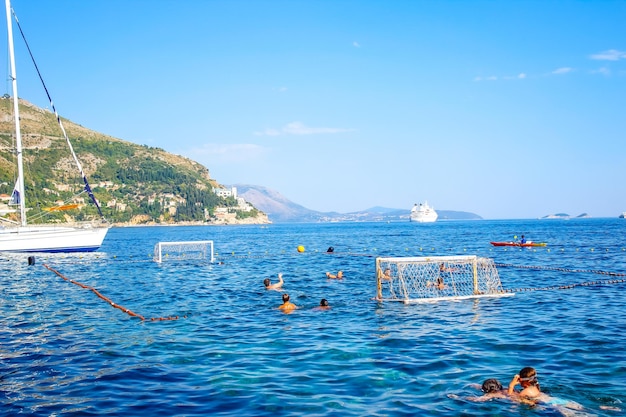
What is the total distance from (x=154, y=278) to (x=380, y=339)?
2560cm

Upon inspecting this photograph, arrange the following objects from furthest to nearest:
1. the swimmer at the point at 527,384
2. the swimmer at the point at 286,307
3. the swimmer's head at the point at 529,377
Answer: the swimmer at the point at 286,307, the swimmer's head at the point at 529,377, the swimmer at the point at 527,384

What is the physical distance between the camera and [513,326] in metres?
20.0

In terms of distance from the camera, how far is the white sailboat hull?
60875 mm

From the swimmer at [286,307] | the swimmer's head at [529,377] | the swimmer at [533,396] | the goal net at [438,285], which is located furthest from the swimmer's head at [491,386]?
the goal net at [438,285]

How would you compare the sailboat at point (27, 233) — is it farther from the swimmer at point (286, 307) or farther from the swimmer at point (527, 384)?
the swimmer at point (527, 384)

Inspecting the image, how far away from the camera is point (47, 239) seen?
61.8 m

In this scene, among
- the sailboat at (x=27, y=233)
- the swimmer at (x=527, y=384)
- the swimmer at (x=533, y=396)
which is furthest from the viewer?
the sailboat at (x=27, y=233)

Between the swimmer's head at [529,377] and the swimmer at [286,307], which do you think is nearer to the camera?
the swimmer's head at [529,377]

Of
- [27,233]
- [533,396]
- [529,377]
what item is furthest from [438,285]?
[27,233]

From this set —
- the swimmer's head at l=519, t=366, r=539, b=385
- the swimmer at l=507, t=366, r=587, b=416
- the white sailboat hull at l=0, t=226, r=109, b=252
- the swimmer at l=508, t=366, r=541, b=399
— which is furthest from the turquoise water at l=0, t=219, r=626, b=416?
the white sailboat hull at l=0, t=226, r=109, b=252

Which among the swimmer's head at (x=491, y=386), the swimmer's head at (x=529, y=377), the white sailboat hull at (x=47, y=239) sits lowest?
the swimmer's head at (x=491, y=386)

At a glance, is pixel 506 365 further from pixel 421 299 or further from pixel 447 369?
pixel 421 299

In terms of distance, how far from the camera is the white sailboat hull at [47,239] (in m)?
60.9

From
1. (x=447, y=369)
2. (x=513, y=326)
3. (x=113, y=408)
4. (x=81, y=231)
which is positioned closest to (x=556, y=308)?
(x=513, y=326)
